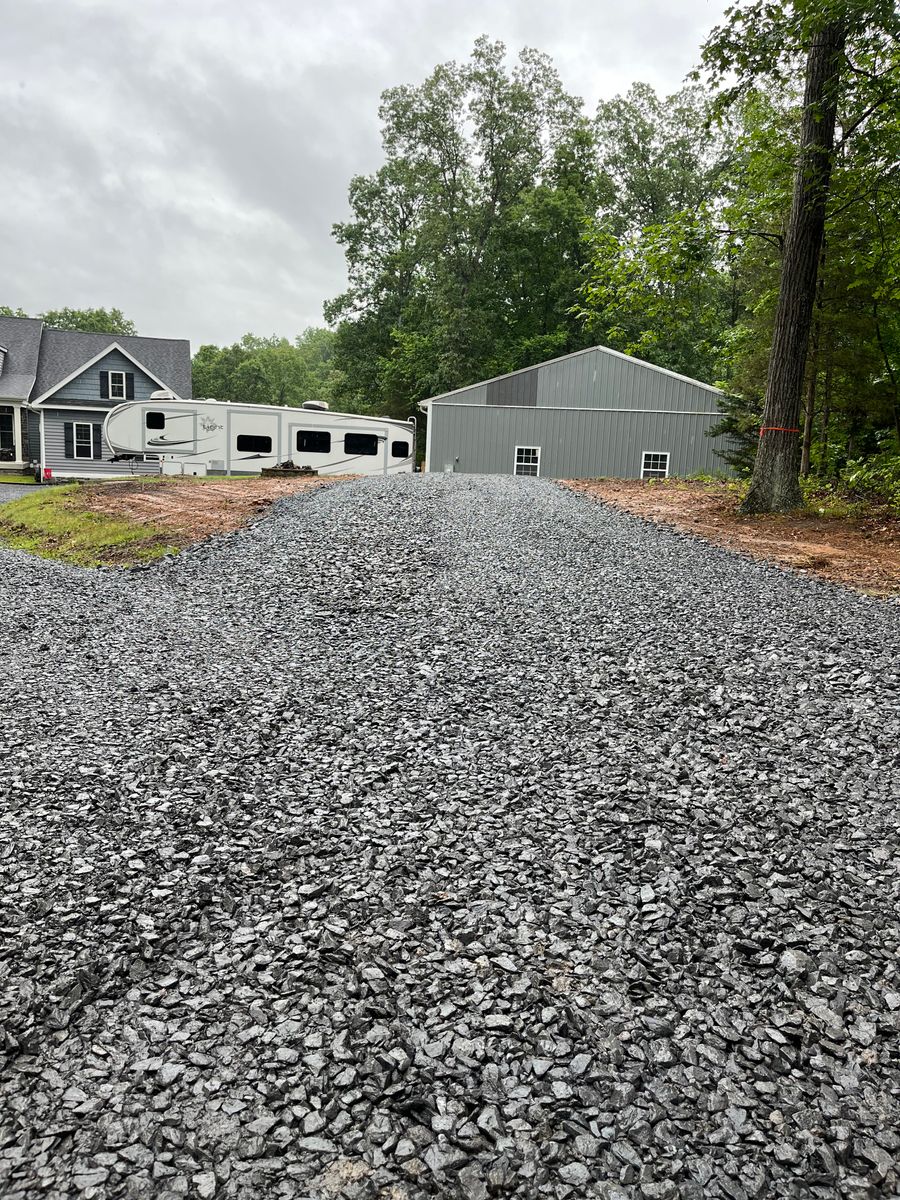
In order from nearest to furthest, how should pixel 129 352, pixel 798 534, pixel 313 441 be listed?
pixel 798 534 → pixel 313 441 → pixel 129 352

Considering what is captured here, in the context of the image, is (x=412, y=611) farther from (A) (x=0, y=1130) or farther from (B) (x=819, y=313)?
(B) (x=819, y=313)

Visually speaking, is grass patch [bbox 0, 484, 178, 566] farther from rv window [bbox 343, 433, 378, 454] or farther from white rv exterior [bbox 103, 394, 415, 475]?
rv window [bbox 343, 433, 378, 454]

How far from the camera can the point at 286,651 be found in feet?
17.7

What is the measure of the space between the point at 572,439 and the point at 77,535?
15.8 m

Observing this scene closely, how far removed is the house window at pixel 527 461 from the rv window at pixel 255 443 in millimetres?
7496

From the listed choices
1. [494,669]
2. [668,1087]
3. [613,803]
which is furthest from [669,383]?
[668,1087]

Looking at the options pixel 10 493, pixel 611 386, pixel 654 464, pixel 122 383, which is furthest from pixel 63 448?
pixel 654 464

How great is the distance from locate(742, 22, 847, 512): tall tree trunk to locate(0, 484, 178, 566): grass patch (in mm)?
8357

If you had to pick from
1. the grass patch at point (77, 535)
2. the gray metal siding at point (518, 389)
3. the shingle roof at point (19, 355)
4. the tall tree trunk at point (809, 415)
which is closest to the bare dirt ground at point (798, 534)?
the tall tree trunk at point (809, 415)

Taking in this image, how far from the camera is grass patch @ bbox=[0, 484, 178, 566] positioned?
359 inches

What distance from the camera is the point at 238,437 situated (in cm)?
2128

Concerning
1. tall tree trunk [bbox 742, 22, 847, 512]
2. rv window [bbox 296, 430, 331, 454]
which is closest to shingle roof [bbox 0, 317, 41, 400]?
rv window [bbox 296, 430, 331, 454]

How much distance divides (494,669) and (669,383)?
20.0 m

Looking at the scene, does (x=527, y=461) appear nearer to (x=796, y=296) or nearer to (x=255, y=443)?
(x=255, y=443)
